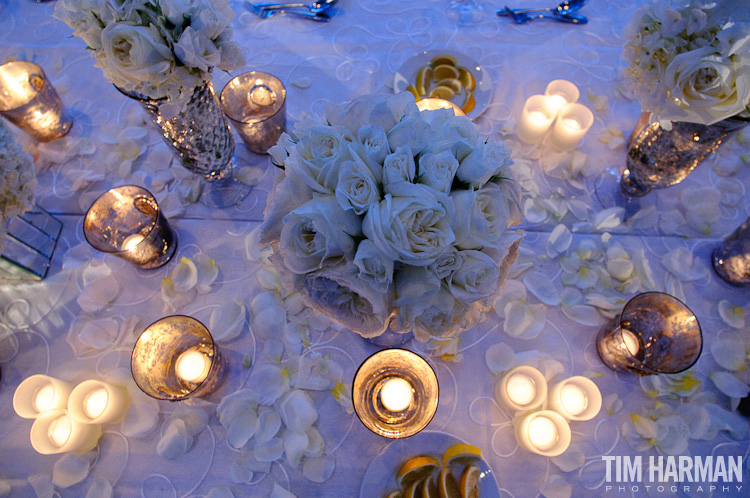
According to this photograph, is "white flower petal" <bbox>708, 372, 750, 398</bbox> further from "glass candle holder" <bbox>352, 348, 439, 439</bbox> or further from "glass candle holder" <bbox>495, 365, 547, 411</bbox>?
"glass candle holder" <bbox>352, 348, 439, 439</bbox>

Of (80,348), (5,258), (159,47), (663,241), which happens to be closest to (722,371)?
(663,241)

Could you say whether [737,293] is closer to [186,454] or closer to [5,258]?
[186,454]

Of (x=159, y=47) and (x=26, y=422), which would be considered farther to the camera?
(x=26, y=422)

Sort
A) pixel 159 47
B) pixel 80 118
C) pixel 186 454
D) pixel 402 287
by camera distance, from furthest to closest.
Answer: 1. pixel 80 118
2. pixel 186 454
3. pixel 159 47
4. pixel 402 287

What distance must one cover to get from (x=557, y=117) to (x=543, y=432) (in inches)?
34.9

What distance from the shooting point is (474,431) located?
91 centimetres

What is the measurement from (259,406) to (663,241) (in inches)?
46.3

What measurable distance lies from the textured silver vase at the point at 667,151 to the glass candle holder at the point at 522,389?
642 millimetres

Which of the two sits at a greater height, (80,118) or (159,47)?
(159,47)

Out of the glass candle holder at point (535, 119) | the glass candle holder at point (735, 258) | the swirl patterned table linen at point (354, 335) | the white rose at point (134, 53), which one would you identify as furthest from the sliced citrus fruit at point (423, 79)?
the glass candle holder at point (735, 258)

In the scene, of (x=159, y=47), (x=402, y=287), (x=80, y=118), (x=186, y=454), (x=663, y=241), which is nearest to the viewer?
(x=402, y=287)

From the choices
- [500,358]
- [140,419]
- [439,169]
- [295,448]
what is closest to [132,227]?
[140,419]

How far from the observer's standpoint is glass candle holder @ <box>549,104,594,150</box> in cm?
115

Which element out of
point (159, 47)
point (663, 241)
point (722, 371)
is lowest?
point (722, 371)
